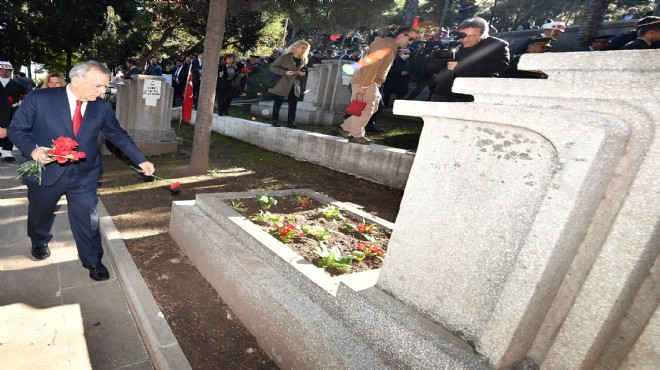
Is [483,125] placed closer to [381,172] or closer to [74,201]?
[74,201]

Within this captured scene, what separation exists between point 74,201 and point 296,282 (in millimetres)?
2265

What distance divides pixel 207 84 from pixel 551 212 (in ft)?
19.0

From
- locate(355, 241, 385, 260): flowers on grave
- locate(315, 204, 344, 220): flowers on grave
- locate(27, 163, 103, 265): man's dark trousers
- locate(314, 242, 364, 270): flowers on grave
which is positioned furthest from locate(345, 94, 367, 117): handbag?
locate(27, 163, 103, 265): man's dark trousers

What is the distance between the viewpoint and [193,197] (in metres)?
5.73

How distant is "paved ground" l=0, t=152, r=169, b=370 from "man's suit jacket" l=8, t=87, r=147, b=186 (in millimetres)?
990

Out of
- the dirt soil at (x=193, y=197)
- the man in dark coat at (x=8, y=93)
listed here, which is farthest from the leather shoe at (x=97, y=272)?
the man in dark coat at (x=8, y=93)

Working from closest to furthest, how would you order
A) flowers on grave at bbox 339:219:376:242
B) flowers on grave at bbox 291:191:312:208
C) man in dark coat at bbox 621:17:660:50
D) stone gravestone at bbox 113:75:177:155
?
1. flowers on grave at bbox 339:219:376:242
2. flowers on grave at bbox 291:191:312:208
3. man in dark coat at bbox 621:17:660:50
4. stone gravestone at bbox 113:75:177:155

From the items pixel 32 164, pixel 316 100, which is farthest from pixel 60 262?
pixel 316 100

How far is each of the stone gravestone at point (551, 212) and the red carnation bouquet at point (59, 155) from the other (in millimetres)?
2846

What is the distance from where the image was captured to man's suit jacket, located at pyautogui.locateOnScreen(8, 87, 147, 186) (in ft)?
10.1

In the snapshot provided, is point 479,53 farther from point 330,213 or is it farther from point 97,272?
point 97,272

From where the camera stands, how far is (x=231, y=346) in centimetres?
290

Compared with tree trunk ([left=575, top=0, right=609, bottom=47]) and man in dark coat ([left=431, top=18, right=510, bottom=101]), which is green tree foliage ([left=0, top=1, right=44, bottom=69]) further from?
tree trunk ([left=575, top=0, right=609, bottom=47])

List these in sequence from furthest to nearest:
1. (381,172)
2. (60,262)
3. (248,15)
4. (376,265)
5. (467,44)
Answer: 1. (248,15)
2. (381,172)
3. (467,44)
4. (60,262)
5. (376,265)
